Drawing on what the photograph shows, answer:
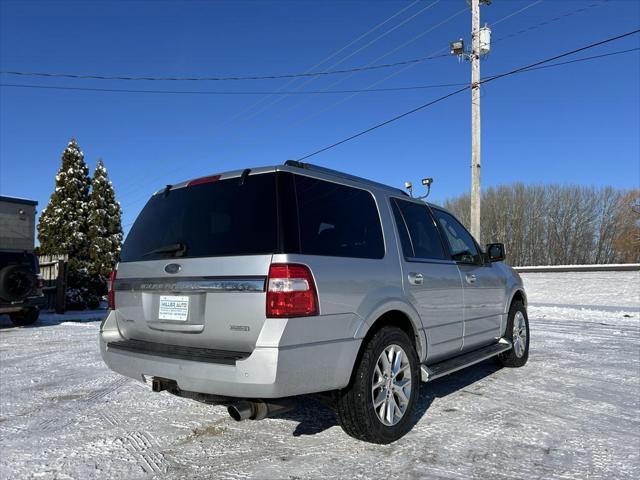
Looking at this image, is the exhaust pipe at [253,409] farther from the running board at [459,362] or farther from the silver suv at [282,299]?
the running board at [459,362]

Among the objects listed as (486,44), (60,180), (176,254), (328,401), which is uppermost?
(486,44)

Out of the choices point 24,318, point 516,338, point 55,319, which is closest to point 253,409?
point 516,338

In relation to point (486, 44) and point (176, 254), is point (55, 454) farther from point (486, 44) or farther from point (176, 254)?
point (486, 44)

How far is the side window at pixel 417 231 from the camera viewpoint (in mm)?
4035

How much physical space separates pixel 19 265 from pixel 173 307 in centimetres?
906

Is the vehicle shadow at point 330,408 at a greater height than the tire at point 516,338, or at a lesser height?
lesser

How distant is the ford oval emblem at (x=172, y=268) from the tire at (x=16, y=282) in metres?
8.83

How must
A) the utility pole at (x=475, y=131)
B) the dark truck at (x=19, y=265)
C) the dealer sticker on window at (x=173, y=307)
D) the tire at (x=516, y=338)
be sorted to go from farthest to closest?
the utility pole at (x=475, y=131) → the dark truck at (x=19, y=265) → the tire at (x=516, y=338) → the dealer sticker on window at (x=173, y=307)

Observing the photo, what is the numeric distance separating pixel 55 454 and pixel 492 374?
4512 millimetres

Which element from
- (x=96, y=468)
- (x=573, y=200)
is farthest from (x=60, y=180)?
(x=573, y=200)

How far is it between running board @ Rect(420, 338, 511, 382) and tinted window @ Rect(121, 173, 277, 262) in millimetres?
1774

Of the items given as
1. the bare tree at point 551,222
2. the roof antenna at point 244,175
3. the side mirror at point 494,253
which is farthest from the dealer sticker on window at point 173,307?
the bare tree at point 551,222

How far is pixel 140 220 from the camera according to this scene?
12.8 feet

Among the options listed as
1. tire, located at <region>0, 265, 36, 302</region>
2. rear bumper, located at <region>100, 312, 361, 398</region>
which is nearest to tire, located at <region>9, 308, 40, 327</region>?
tire, located at <region>0, 265, 36, 302</region>
